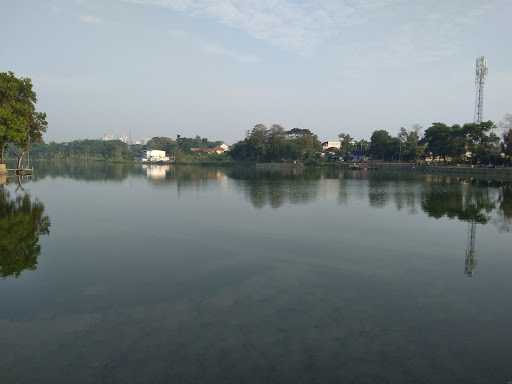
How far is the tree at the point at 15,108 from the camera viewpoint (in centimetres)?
4059

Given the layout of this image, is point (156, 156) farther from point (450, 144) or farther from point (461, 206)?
point (461, 206)

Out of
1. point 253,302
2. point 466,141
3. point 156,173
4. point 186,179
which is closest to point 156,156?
point 156,173

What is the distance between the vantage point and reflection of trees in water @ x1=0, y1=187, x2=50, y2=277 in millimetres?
11414

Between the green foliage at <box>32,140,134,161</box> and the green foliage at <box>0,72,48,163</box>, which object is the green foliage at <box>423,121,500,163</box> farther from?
the green foliage at <box>32,140,134,161</box>

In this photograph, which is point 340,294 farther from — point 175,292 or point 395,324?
point 175,292

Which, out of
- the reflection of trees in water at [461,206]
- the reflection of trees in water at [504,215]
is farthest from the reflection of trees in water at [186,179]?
the reflection of trees in water at [504,215]

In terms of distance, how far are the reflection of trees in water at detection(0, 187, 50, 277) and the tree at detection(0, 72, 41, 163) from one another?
19811mm

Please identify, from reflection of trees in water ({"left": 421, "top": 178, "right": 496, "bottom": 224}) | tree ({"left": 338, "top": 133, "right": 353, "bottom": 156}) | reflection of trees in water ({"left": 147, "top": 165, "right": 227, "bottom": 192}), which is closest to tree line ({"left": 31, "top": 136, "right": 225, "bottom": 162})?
tree ({"left": 338, "top": 133, "right": 353, "bottom": 156})

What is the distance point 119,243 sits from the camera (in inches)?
577

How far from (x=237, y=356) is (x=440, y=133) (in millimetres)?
90134

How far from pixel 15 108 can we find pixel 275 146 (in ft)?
276

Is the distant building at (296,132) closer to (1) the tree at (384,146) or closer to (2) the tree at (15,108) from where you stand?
(1) the tree at (384,146)

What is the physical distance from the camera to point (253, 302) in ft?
28.8

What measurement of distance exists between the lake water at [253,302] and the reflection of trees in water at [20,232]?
104 millimetres
